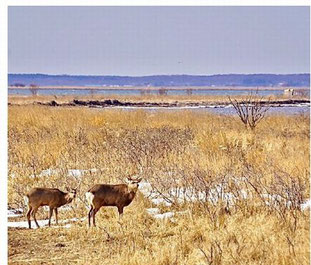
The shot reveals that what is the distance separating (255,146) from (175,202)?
3.71m

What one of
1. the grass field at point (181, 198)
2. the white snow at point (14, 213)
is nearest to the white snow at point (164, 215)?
the grass field at point (181, 198)

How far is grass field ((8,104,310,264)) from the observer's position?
496cm

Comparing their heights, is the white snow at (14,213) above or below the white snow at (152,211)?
below

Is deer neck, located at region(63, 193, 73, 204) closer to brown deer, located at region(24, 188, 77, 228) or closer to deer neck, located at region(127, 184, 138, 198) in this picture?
brown deer, located at region(24, 188, 77, 228)

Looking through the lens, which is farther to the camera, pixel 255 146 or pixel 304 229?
pixel 255 146

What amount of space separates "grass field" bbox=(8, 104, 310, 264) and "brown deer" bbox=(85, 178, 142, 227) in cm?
19

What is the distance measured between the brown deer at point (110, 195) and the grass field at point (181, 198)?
0.19 m

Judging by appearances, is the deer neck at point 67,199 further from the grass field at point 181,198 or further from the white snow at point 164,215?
the white snow at point 164,215

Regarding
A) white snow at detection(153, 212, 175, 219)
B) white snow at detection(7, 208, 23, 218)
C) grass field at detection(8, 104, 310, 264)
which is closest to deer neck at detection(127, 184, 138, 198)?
grass field at detection(8, 104, 310, 264)

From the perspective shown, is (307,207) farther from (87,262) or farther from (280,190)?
(87,262)

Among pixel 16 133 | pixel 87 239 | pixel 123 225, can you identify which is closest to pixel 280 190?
pixel 123 225

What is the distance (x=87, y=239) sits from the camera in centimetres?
557

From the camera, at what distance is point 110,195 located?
5.83 meters

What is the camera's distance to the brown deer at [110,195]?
227 inches
